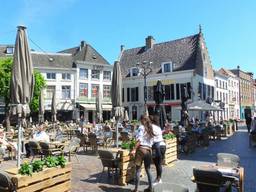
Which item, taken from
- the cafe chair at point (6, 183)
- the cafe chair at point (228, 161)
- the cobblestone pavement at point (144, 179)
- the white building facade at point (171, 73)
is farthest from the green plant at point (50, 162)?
the white building facade at point (171, 73)

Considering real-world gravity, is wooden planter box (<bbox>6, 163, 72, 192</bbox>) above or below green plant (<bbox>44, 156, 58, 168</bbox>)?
below

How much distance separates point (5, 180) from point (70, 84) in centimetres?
4022

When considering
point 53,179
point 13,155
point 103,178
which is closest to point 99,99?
point 13,155

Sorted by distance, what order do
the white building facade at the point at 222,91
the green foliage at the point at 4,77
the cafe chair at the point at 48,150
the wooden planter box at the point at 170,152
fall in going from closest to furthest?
the cafe chair at the point at 48,150, the wooden planter box at the point at 170,152, the green foliage at the point at 4,77, the white building facade at the point at 222,91

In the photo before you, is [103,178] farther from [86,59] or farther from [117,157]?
[86,59]

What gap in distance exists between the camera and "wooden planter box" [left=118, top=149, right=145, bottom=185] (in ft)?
26.9

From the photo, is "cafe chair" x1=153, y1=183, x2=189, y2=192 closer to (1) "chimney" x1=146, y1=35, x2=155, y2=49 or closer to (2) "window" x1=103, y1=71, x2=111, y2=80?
(2) "window" x1=103, y1=71, x2=111, y2=80

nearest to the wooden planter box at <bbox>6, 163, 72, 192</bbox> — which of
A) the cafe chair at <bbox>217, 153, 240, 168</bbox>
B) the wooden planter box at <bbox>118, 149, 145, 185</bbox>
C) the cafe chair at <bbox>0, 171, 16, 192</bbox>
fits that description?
the cafe chair at <bbox>0, 171, 16, 192</bbox>

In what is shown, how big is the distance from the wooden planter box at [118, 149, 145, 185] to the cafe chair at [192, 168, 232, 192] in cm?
296

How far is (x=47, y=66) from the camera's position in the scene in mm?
44469

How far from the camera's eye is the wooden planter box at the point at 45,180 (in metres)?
5.43

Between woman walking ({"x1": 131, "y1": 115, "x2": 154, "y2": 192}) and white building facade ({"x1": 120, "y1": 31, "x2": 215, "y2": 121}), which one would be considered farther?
white building facade ({"x1": 120, "y1": 31, "x2": 215, "y2": 121})

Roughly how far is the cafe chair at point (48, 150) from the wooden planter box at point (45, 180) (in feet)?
14.6

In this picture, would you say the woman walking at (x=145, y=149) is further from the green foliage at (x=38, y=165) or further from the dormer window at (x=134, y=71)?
the dormer window at (x=134, y=71)
